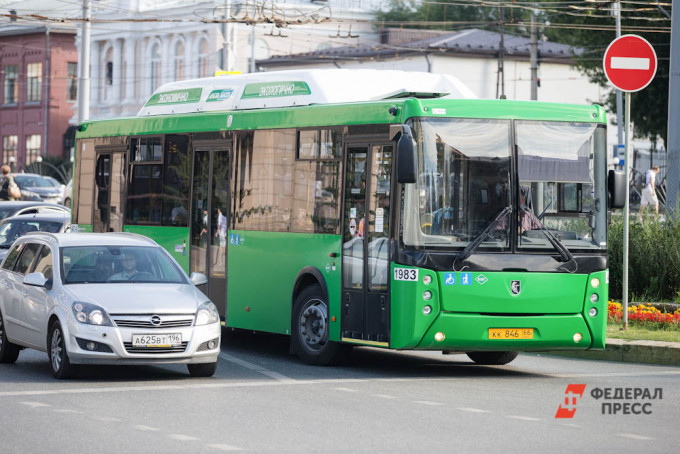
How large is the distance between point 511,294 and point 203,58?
6469 centimetres

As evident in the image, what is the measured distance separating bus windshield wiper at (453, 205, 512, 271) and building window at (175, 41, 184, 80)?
219ft

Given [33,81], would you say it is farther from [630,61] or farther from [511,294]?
[511,294]

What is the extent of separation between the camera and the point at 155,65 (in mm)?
82062

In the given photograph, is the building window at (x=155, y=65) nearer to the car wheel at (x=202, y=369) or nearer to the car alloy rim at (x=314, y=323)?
the car alloy rim at (x=314, y=323)

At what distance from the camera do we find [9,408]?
12.0m

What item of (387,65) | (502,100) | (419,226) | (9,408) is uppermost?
(387,65)

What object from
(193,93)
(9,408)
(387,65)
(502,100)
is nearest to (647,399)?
(502,100)

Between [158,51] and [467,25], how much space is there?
18836 mm

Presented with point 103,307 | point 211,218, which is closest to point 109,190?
point 211,218

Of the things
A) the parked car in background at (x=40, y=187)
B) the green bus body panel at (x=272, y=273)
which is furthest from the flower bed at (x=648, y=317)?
the parked car in background at (x=40, y=187)

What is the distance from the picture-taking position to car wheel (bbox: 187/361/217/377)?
14.5 m

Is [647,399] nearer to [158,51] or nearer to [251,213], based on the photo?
[251,213]

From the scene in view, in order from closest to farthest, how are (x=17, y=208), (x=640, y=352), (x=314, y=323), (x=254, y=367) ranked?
(x=254, y=367) < (x=314, y=323) < (x=640, y=352) < (x=17, y=208)

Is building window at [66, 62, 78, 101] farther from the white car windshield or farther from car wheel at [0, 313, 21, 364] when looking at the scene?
the white car windshield
